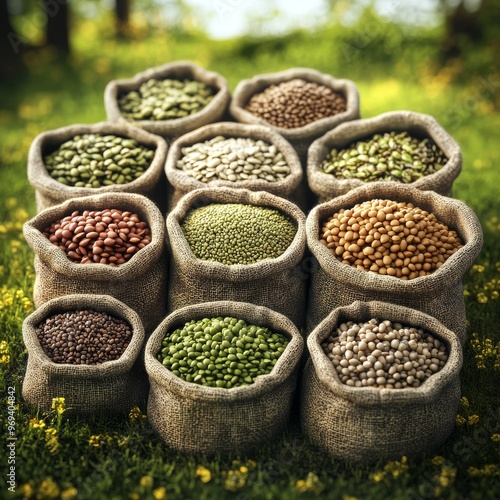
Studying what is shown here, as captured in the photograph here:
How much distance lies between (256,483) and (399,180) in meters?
2.01

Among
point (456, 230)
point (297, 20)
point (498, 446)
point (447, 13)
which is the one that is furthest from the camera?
point (297, 20)

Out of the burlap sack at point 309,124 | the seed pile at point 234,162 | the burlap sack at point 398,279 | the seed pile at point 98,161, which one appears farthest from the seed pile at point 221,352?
the burlap sack at point 309,124

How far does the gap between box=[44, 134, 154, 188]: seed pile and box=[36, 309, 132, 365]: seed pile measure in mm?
1005

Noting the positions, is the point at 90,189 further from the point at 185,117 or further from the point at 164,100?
the point at 164,100

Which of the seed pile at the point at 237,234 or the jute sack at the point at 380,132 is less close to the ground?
the jute sack at the point at 380,132

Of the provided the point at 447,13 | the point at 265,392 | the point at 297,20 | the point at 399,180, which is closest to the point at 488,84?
the point at 447,13

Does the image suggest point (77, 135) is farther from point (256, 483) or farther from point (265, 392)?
point (256, 483)

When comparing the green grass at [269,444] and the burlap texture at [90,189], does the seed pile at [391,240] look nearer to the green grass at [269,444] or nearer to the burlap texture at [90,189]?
the green grass at [269,444]

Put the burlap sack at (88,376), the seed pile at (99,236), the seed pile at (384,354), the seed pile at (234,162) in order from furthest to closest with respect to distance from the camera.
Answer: the seed pile at (234,162)
the seed pile at (99,236)
the burlap sack at (88,376)
the seed pile at (384,354)

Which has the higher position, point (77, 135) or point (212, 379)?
point (77, 135)

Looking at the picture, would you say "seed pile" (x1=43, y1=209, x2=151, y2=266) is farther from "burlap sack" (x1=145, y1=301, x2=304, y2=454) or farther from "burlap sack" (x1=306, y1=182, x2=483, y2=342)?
"burlap sack" (x1=306, y1=182, x2=483, y2=342)

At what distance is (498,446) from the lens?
3291mm

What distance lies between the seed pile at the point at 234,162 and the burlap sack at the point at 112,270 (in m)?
0.46

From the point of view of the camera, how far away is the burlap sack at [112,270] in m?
3.61
